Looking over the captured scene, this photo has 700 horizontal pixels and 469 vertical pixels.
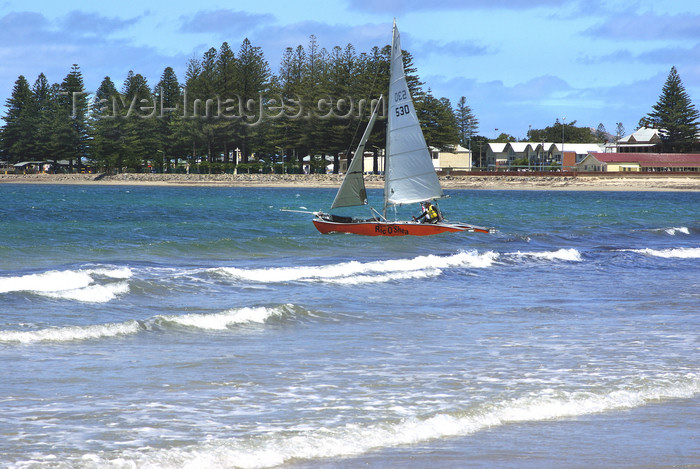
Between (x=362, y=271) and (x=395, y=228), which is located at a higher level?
(x=395, y=228)

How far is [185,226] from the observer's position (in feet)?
130

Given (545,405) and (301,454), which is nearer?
(301,454)

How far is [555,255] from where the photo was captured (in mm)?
26078

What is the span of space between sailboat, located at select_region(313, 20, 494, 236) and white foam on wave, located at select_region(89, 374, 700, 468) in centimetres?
2319

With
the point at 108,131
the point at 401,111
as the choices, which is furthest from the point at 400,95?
the point at 108,131

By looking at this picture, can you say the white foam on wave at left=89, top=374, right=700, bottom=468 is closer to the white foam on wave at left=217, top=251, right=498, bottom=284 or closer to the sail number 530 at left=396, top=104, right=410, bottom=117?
the white foam on wave at left=217, top=251, right=498, bottom=284

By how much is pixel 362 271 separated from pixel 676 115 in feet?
424

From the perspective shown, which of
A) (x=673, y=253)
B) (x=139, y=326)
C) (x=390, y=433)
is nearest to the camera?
A: (x=390, y=433)

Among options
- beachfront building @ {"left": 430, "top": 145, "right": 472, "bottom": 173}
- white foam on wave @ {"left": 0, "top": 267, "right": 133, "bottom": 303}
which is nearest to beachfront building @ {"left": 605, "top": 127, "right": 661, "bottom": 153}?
beachfront building @ {"left": 430, "top": 145, "right": 472, "bottom": 173}

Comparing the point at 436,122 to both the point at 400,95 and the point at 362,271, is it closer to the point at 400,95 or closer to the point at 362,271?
the point at 400,95

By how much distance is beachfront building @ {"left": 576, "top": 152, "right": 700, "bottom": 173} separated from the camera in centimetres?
13162

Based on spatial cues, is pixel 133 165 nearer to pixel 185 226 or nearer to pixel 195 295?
pixel 185 226

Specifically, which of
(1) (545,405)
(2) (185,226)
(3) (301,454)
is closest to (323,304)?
(1) (545,405)

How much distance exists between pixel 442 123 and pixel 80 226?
80.1m
